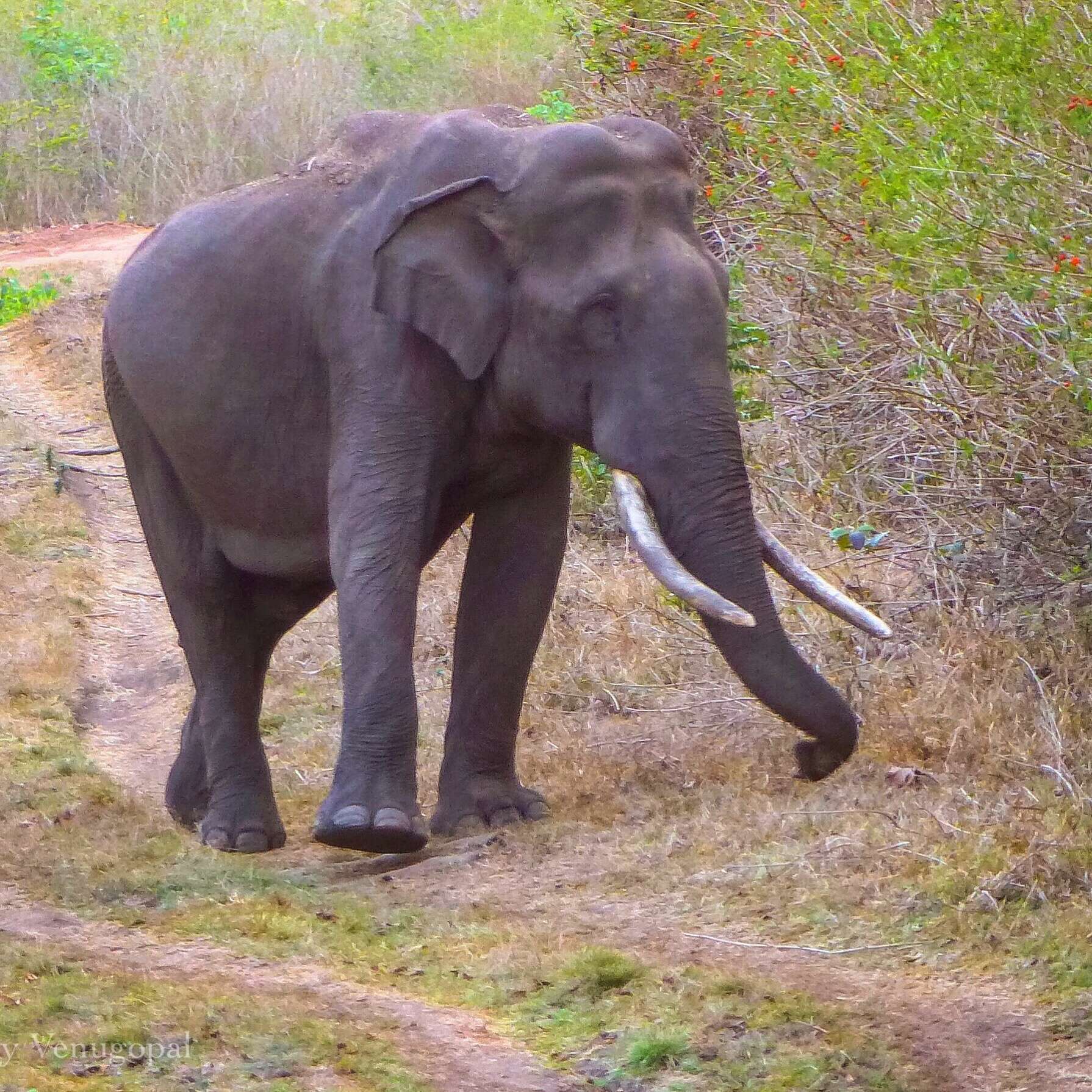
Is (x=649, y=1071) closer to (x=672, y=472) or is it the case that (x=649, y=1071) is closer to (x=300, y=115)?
(x=672, y=472)

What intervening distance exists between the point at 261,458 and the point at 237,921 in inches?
64.4

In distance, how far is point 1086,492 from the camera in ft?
21.0

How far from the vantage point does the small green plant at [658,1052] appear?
4.26m

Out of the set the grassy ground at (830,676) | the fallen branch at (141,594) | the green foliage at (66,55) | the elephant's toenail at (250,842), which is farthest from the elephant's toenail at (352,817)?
the green foliage at (66,55)

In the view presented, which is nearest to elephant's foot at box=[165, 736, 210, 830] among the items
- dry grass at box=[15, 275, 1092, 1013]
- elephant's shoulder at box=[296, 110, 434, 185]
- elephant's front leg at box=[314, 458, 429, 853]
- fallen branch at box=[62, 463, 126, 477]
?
dry grass at box=[15, 275, 1092, 1013]

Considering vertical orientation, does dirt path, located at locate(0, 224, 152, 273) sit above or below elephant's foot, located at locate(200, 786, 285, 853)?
above

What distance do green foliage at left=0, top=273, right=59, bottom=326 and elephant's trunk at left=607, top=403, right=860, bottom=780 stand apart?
12121 mm

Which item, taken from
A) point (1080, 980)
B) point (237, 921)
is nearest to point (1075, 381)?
point (1080, 980)

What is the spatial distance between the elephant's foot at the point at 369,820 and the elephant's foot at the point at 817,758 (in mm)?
1209

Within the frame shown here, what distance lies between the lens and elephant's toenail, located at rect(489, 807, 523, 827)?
20.7 ft

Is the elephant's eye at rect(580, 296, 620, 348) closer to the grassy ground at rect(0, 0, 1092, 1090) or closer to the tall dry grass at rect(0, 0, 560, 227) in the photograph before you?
the grassy ground at rect(0, 0, 1092, 1090)

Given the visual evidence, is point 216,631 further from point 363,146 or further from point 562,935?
point 562,935

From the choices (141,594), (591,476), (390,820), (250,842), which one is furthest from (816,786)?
(141,594)

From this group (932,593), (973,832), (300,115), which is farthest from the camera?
(300,115)
